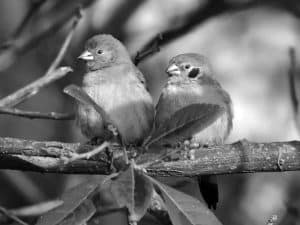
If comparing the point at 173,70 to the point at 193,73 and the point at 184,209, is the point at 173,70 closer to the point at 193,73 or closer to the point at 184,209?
the point at 193,73

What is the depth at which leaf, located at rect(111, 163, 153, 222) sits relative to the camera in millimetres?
3455

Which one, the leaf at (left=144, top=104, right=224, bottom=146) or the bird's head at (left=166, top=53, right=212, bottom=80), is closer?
the leaf at (left=144, top=104, right=224, bottom=146)

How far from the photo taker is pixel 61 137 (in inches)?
400

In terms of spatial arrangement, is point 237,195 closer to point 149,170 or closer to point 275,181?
point 275,181

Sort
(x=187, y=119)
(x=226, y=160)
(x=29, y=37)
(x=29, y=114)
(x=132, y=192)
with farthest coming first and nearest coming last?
1. (x=29, y=37)
2. (x=29, y=114)
3. (x=226, y=160)
4. (x=187, y=119)
5. (x=132, y=192)

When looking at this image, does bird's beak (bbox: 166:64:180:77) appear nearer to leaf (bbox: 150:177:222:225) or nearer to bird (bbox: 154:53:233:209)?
bird (bbox: 154:53:233:209)

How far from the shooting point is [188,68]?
6.90 meters

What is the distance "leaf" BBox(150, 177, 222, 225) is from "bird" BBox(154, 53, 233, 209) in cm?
230

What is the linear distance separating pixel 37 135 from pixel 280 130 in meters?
3.61

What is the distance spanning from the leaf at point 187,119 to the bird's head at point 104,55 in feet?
9.66

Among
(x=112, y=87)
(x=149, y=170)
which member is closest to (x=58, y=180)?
(x=112, y=87)

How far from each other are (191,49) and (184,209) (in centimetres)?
839

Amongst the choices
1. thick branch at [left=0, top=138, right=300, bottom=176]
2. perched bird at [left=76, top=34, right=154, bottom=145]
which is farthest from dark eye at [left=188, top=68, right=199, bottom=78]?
thick branch at [left=0, top=138, right=300, bottom=176]

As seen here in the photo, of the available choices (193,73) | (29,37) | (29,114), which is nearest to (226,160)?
(29,114)
